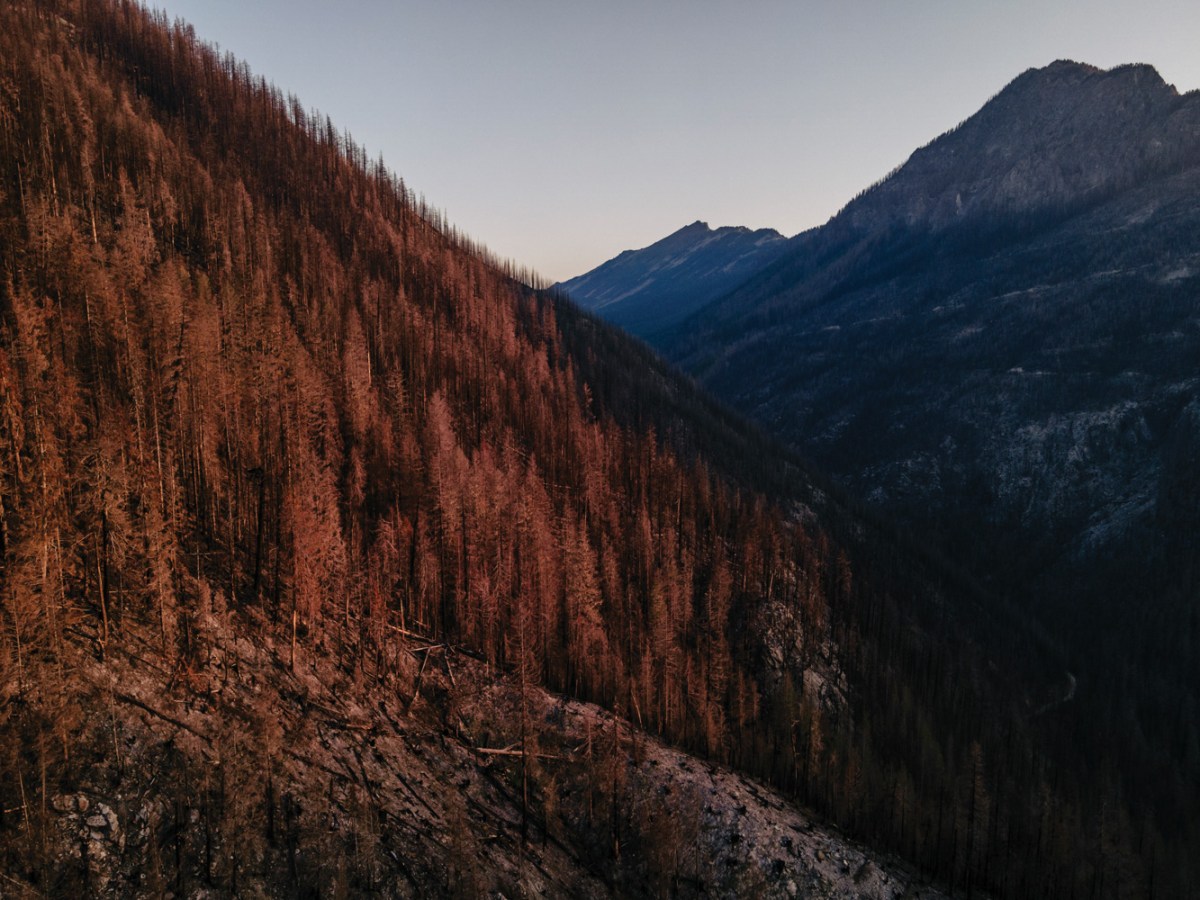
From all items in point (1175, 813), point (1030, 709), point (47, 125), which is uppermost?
point (47, 125)

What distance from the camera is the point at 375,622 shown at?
59.1 meters

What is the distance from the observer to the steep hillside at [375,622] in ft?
119

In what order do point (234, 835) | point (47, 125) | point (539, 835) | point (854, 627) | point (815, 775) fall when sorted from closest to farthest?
point (234, 835), point (539, 835), point (815, 775), point (47, 125), point (854, 627)

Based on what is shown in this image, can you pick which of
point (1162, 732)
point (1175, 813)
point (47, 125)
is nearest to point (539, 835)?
point (47, 125)

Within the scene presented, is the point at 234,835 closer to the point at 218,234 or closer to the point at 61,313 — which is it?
the point at 61,313

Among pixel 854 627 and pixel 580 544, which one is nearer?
pixel 580 544

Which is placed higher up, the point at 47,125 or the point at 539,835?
the point at 47,125

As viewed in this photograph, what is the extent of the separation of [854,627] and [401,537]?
92.8 meters

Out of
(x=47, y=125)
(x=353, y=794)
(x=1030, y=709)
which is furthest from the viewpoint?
(x=1030, y=709)

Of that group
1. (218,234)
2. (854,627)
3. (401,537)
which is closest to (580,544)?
(401,537)

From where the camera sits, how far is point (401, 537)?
236ft

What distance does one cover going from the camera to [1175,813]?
11469 centimetres

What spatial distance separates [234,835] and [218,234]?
10736cm

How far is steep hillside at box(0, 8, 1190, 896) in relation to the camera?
36.2 m
